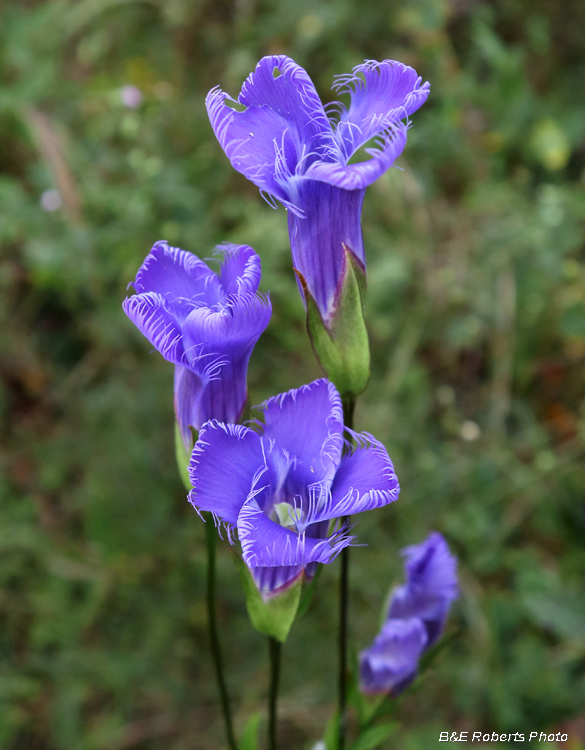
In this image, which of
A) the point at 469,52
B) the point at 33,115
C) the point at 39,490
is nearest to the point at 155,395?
the point at 39,490

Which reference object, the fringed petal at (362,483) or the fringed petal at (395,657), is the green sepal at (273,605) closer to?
the fringed petal at (362,483)

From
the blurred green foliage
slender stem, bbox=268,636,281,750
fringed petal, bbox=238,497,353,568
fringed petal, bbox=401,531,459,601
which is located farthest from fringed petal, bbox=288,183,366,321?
the blurred green foliage

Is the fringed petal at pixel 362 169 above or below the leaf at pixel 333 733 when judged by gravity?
above

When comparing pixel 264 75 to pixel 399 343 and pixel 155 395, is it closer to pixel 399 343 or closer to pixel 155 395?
pixel 155 395

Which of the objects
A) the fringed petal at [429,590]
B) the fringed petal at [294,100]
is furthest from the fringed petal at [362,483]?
the fringed petal at [429,590]

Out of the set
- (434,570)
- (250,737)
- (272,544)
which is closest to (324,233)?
(272,544)

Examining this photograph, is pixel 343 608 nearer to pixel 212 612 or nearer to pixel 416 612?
pixel 212 612
